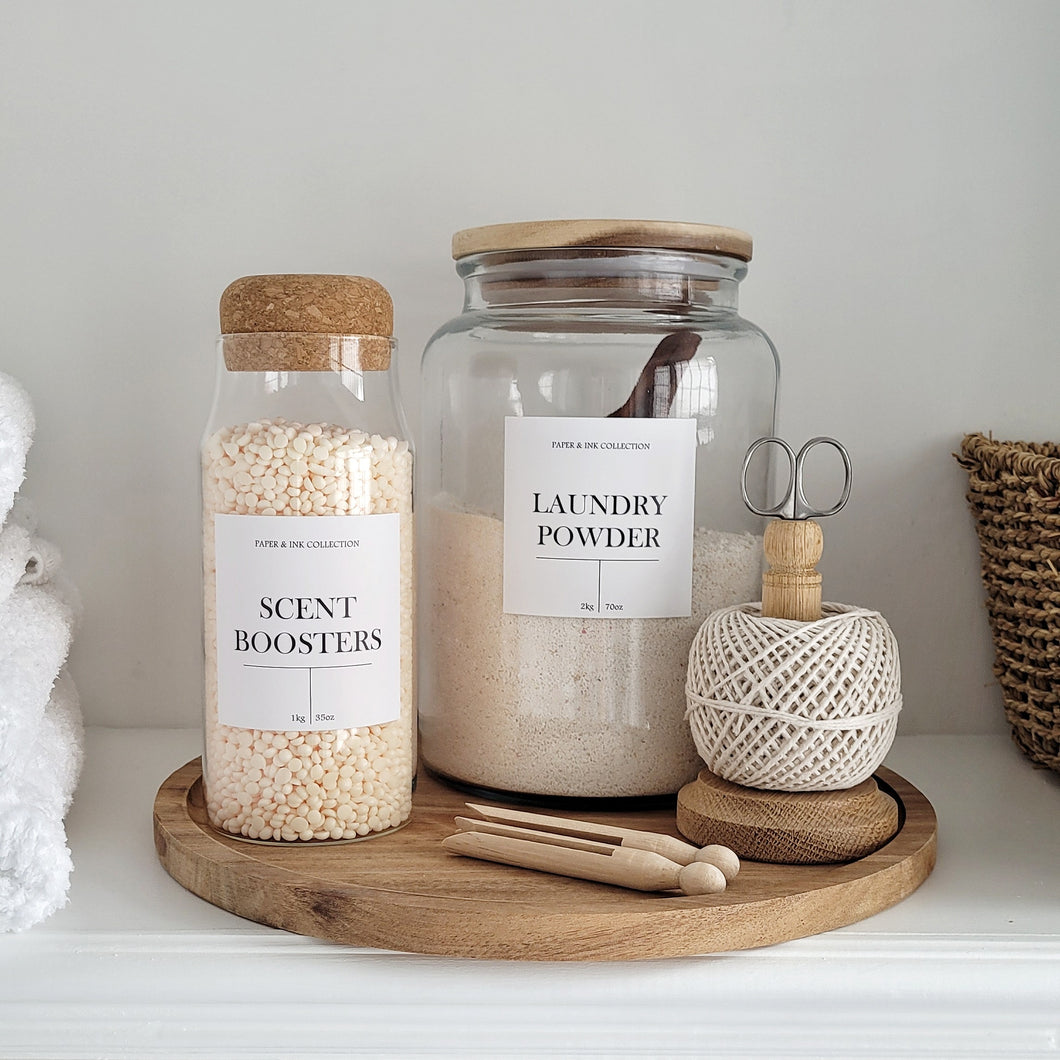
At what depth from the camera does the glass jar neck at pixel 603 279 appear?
62cm

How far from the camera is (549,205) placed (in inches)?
31.0

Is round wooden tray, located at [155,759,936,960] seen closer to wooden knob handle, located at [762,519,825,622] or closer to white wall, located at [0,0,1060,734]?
wooden knob handle, located at [762,519,825,622]

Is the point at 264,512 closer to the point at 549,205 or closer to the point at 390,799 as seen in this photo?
the point at 390,799

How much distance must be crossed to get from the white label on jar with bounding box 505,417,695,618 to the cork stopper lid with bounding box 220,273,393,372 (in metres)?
0.10

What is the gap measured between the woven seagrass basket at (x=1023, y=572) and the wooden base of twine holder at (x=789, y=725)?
15 centimetres

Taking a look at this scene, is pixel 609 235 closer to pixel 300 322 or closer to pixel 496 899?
pixel 300 322

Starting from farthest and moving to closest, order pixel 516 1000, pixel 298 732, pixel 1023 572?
pixel 1023 572
pixel 298 732
pixel 516 1000

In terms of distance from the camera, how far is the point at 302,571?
56cm

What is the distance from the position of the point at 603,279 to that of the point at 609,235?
28 millimetres

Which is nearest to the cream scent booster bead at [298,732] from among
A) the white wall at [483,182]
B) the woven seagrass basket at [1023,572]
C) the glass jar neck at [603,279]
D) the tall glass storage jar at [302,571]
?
the tall glass storage jar at [302,571]

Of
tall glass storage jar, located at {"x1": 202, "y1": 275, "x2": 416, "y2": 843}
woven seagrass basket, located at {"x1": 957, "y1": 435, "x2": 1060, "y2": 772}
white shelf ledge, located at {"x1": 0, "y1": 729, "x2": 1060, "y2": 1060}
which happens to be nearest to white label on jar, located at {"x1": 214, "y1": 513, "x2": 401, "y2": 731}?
tall glass storage jar, located at {"x1": 202, "y1": 275, "x2": 416, "y2": 843}

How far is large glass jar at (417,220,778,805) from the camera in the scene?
0.61m

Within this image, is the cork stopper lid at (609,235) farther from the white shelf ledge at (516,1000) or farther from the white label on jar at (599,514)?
the white shelf ledge at (516,1000)

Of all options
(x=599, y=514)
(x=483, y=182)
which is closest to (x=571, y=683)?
(x=599, y=514)
